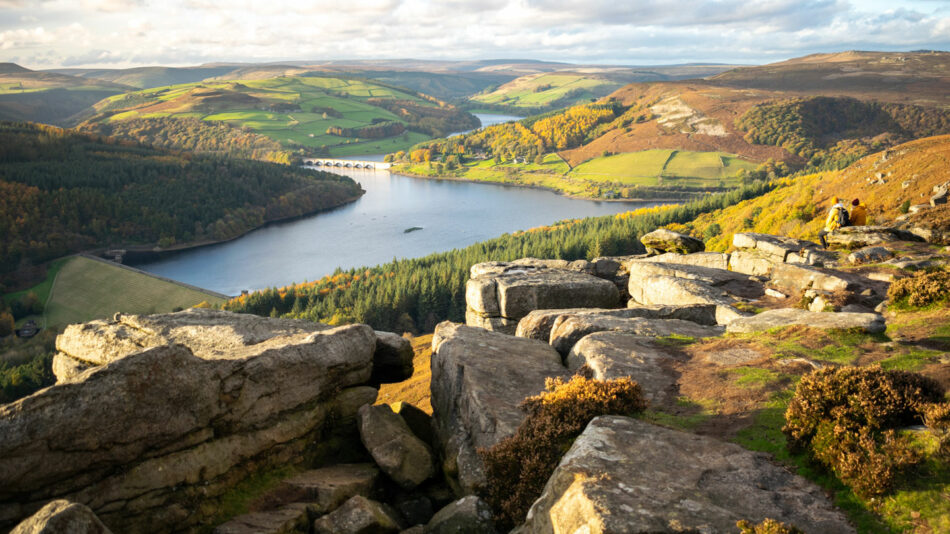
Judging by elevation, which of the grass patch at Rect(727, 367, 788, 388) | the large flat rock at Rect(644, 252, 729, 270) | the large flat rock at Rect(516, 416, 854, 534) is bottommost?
the large flat rock at Rect(644, 252, 729, 270)

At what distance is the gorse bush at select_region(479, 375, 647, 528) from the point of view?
42.5ft

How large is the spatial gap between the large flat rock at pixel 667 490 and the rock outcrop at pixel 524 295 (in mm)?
18779

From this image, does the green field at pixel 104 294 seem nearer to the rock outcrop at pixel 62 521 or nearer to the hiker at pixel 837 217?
the hiker at pixel 837 217

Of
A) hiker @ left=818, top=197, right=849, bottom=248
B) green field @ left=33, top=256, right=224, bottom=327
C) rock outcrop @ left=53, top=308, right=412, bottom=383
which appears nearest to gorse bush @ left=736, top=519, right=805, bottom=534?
rock outcrop @ left=53, top=308, right=412, bottom=383

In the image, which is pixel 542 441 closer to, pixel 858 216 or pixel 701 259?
pixel 701 259

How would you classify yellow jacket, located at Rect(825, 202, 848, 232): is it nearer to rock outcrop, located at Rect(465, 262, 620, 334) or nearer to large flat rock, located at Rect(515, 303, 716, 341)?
rock outcrop, located at Rect(465, 262, 620, 334)

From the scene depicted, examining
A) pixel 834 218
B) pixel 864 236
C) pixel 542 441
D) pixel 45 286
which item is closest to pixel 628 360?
pixel 542 441

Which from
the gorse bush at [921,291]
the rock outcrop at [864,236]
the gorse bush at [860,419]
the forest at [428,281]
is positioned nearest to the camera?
the gorse bush at [860,419]

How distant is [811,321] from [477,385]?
472 inches

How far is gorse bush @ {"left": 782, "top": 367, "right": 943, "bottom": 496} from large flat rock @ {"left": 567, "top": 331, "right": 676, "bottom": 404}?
13.1 feet

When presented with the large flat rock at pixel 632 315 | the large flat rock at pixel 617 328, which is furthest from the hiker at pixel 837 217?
A: the large flat rock at pixel 617 328

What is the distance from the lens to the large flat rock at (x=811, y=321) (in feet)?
56.4

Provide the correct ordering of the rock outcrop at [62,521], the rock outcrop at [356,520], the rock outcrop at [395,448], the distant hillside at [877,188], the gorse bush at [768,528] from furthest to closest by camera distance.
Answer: the distant hillside at [877,188] < the rock outcrop at [395,448] < the rock outcrop at [356,520] < the rock outcrop at [62,521] < the gorse bush at [768,528]

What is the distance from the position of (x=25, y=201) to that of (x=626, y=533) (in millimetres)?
238744
